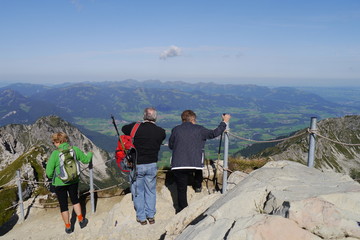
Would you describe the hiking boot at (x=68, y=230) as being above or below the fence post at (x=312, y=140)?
below

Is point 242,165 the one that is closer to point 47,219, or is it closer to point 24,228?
point 47,219

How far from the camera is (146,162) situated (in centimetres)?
865

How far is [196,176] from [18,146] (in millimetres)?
106914

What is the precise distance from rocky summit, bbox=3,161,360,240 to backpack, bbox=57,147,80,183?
7.74 feet

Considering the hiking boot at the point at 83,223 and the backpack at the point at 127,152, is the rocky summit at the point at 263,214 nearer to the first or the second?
the hiking boot at the point at 83,223

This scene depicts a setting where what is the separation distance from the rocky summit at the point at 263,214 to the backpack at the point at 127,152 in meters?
2.22

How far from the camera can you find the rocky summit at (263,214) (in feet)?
16.5

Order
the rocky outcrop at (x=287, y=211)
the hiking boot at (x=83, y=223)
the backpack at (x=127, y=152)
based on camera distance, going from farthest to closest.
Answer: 1. the hiking boot at (x=83, y=223)
2. the backpack at (x=127, y=152)
3. the rocky outcrop at (x=287, y=211)

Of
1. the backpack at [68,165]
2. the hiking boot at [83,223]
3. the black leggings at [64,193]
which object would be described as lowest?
the hiking boot at [83,223]

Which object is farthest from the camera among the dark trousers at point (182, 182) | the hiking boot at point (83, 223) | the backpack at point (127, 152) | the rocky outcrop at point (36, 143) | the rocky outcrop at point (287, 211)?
the rocky outcrop at point (36, 143)

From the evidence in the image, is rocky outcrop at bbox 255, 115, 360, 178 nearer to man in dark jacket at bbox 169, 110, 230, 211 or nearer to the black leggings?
man in dark jacket at bbox 169, 110, 230, 211

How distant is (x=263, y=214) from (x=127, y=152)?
4790 millimetres

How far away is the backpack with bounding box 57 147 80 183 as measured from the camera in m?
8.73

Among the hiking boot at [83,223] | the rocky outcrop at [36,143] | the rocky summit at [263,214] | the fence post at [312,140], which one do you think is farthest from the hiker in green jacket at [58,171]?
the rocky outcrop at [36,143]
